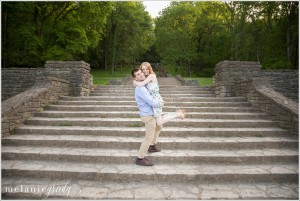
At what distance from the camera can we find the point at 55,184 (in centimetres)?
402

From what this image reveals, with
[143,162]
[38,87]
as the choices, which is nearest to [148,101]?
[143,162]

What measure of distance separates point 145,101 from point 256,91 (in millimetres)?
4574

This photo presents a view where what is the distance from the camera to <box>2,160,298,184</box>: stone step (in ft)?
13.8

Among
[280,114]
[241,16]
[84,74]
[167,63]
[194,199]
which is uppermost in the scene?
[241,16]

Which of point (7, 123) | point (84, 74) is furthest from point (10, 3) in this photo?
point (7, 123)

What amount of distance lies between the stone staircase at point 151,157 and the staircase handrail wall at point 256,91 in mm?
325

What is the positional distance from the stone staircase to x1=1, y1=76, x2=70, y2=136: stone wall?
0.25 metres

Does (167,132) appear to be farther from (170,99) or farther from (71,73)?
(71,73)

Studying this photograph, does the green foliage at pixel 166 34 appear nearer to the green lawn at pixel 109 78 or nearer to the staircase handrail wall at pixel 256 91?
the green lawn at pixel 109 78

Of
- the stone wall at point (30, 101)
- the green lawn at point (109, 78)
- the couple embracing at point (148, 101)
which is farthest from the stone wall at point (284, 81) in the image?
the stone wall at point (30, 101)

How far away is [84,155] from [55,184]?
2.83 feet

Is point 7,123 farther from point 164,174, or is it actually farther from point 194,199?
point 194,199

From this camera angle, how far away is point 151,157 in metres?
4.75

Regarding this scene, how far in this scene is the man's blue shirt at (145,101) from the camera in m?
4.12
